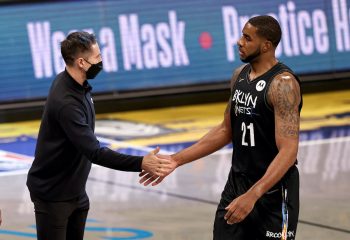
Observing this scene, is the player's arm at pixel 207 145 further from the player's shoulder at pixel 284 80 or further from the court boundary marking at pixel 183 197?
the court boundary marking at pixel 183 197

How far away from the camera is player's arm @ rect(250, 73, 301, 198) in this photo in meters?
5.79

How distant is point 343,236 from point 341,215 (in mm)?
757

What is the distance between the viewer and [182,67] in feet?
50.8

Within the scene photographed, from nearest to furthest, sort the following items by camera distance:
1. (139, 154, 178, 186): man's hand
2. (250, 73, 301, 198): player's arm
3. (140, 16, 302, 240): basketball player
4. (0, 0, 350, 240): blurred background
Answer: (250, 73, 301, 198): player's arm → (140, 16, 302, 240): basketball player → (139, 154, 178, 186): man's hand → (0, 0, 350, 240): blurred background

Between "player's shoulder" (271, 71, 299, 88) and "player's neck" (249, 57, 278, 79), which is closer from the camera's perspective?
"player's shoulder" (271, 71, 299, 88)

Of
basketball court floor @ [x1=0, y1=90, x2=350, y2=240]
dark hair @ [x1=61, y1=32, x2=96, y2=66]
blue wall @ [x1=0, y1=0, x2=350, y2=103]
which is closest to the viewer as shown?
dark hair @ [x1=61, y1=32, x2=96, y2=66]

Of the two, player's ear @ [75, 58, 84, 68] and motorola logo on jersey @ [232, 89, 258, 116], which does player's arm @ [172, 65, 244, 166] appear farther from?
player's ear @ [75, 58, 84, 68]

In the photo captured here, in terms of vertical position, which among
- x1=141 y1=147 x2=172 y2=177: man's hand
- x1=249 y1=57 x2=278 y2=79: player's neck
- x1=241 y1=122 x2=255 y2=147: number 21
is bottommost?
x1=141 y1=147 x2=172 y2=177: man's hand

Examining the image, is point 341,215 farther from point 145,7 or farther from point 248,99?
point 145,7

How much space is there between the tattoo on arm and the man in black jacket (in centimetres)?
88

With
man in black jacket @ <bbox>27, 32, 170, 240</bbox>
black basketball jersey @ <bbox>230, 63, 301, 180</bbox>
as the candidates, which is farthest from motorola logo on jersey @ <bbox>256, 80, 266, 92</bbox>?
man in black jacket @ <bbox>27, 32, 170, 240</bbox>

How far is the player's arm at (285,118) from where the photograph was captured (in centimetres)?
579

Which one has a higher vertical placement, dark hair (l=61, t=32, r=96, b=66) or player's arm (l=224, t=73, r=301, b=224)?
dark hair (l=61, t=32, r=96, b=66)

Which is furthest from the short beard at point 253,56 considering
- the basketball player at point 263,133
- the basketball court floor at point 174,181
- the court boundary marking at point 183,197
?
the court boundary marking at point 183,197
